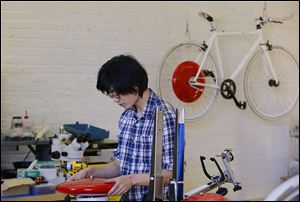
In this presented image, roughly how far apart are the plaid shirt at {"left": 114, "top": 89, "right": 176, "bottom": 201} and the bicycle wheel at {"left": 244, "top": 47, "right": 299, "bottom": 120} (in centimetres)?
262

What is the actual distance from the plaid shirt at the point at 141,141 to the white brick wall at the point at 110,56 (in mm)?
1277

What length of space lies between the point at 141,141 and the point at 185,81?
216cm

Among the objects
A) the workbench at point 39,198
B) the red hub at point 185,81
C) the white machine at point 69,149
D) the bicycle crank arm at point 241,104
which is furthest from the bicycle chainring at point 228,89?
the workbench at point 39,198

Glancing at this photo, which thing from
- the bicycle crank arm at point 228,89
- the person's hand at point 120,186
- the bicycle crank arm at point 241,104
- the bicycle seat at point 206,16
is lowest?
the person's hand at point 120,186

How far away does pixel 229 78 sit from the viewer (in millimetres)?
4324

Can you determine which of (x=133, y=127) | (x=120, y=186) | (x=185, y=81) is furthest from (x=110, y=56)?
(x=120, y=186)

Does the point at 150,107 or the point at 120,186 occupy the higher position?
the point at 150,107

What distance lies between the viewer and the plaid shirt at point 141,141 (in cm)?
187

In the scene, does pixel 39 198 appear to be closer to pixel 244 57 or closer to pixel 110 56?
pixel 110 56

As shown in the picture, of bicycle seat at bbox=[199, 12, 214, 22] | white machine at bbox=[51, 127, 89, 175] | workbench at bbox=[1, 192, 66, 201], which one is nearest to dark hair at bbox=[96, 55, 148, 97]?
workbench at bbox=[1, 192, 66, 201]

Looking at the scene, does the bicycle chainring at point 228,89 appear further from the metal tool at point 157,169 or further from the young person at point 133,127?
the metal tool at point 157,169

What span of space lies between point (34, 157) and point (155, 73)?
4.38ft

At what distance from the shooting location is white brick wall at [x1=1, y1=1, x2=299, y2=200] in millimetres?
3645

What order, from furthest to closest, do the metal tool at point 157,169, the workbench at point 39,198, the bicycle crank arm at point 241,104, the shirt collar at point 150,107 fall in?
the bicycle crank arm at point 241,104 → the shirt collar at point 150,107 → the metal tool at point 157,169 → the workbench at point 39,198
